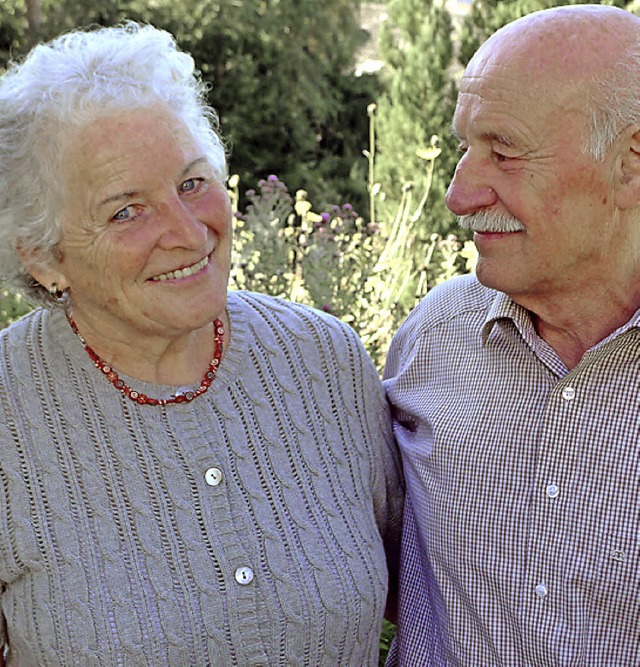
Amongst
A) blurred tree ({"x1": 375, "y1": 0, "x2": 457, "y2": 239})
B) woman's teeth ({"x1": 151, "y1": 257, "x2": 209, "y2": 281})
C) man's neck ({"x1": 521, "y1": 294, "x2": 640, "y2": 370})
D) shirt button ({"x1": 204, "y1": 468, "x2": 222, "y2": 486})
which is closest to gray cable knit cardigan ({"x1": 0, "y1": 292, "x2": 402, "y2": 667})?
shirt button ({"x1": 204, "y1": 468, "x2": 222, "y2": 486})

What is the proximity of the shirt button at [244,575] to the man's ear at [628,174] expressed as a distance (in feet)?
3.43

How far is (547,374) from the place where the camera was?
6.36 feet

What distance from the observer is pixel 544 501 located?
1.86 meters

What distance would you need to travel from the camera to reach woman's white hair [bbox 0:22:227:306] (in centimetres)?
182

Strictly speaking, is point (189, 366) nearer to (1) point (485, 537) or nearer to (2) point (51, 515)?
(2) point (51, 515)

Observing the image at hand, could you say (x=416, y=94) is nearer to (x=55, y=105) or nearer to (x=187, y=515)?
(x=55, y=105)

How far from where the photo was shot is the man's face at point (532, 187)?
186 cm

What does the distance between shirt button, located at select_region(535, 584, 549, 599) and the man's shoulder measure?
623 mm

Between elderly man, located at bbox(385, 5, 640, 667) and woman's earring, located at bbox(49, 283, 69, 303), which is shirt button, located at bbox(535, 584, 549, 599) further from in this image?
woman's earring, located at bbox(49, 283, 69, 303)

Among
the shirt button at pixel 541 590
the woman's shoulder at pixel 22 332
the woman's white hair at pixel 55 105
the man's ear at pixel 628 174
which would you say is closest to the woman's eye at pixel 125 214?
the woman's white hair at pixel 55 105

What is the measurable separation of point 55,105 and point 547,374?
3.66 feet

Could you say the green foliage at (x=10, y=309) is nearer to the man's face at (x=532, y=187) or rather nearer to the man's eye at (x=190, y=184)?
the man's eye at (x=190, y=184)

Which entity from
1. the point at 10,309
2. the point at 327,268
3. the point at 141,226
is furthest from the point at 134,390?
the point at 10,309

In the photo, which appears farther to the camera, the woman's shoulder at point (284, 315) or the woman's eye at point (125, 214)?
the woman's shoulder at point (284, 315)
